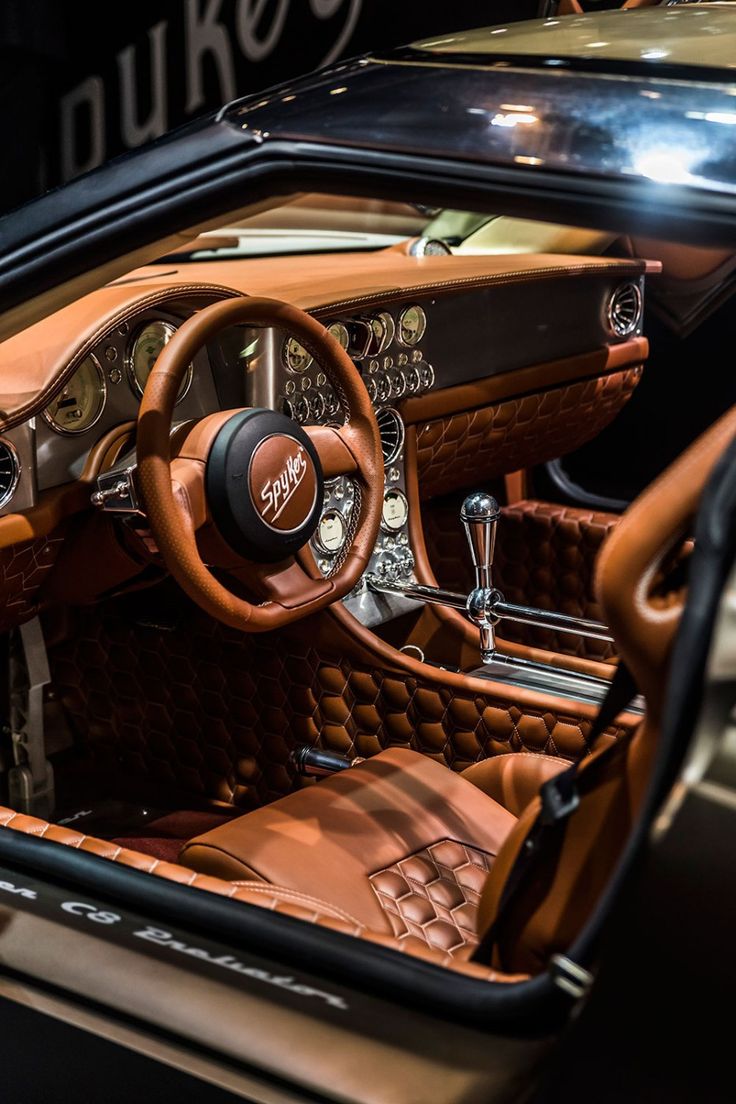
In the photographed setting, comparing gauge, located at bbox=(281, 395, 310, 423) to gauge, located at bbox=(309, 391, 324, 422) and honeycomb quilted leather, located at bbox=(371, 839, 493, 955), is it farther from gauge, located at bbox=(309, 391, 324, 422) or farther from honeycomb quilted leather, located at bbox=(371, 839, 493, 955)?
honeycomb quilted leather, located at bbox=(371, 839, 493, 955)

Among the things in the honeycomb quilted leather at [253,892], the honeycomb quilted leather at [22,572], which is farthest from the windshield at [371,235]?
the honeycomb quilted leather at [253,892]

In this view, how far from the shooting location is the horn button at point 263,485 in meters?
1.57

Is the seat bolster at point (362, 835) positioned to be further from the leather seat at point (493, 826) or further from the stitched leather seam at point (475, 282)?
the stitched leather seam at point (475, 282)

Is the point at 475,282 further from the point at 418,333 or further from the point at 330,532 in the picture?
the point at 330,532

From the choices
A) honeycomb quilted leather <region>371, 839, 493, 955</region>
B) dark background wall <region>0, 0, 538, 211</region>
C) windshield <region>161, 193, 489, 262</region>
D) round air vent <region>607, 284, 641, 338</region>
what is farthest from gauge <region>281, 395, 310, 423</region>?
dark background wall <region>0, 0, 538, 211</region>

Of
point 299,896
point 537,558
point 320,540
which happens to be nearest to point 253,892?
point 299,896

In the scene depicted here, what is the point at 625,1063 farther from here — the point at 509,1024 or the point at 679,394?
the point at 679,394

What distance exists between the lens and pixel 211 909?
0.96 m

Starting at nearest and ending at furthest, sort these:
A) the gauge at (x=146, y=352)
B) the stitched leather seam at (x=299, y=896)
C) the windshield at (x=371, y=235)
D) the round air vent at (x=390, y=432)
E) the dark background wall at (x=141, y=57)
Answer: the stitched leather seam at (x=299, y=896) → the gauge at (x=146, y=352) → the round air vent at (x=390, y=432) → the windshield at (x=371, y=235) → the dark background wall at (x=141, y=57)

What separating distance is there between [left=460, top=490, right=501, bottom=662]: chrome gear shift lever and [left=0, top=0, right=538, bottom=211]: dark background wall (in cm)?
233

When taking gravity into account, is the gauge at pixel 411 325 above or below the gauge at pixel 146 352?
below

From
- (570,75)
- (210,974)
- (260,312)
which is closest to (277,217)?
(260,312)

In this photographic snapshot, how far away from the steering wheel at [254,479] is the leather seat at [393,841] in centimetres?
25

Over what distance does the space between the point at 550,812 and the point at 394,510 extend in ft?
4.56
